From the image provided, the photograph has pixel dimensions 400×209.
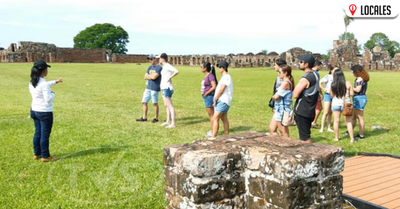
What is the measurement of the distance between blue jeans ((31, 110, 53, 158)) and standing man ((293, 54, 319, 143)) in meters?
4.29

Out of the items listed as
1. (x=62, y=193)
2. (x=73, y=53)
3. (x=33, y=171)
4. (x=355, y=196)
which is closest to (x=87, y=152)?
(x=33, y=171)

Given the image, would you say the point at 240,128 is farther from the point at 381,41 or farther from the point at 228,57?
the point at 381,41

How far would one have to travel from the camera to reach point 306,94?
5.84 meters

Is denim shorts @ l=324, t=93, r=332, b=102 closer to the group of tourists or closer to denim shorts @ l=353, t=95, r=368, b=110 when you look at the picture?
the group of tourists

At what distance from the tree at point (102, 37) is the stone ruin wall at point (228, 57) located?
806 inches

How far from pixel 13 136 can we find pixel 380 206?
Answer: 308 inches

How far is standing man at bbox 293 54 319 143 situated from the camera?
227 inches

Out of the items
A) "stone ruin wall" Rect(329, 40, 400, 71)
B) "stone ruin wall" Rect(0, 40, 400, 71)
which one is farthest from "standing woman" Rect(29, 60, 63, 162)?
"stone ruin wall" Rect(329, 40, 400, 71)

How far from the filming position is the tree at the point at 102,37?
3113 inches

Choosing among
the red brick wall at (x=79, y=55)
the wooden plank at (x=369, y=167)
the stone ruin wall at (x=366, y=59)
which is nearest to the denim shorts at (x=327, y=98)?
the wooden plank at (x=369, y=167)

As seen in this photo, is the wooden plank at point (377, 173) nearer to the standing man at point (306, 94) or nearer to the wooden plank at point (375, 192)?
the wooden plank at point (375, 192)

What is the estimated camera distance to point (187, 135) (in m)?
8.73

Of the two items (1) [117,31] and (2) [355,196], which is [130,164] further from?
(1) [117,31]

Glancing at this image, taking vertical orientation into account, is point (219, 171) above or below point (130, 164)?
above
